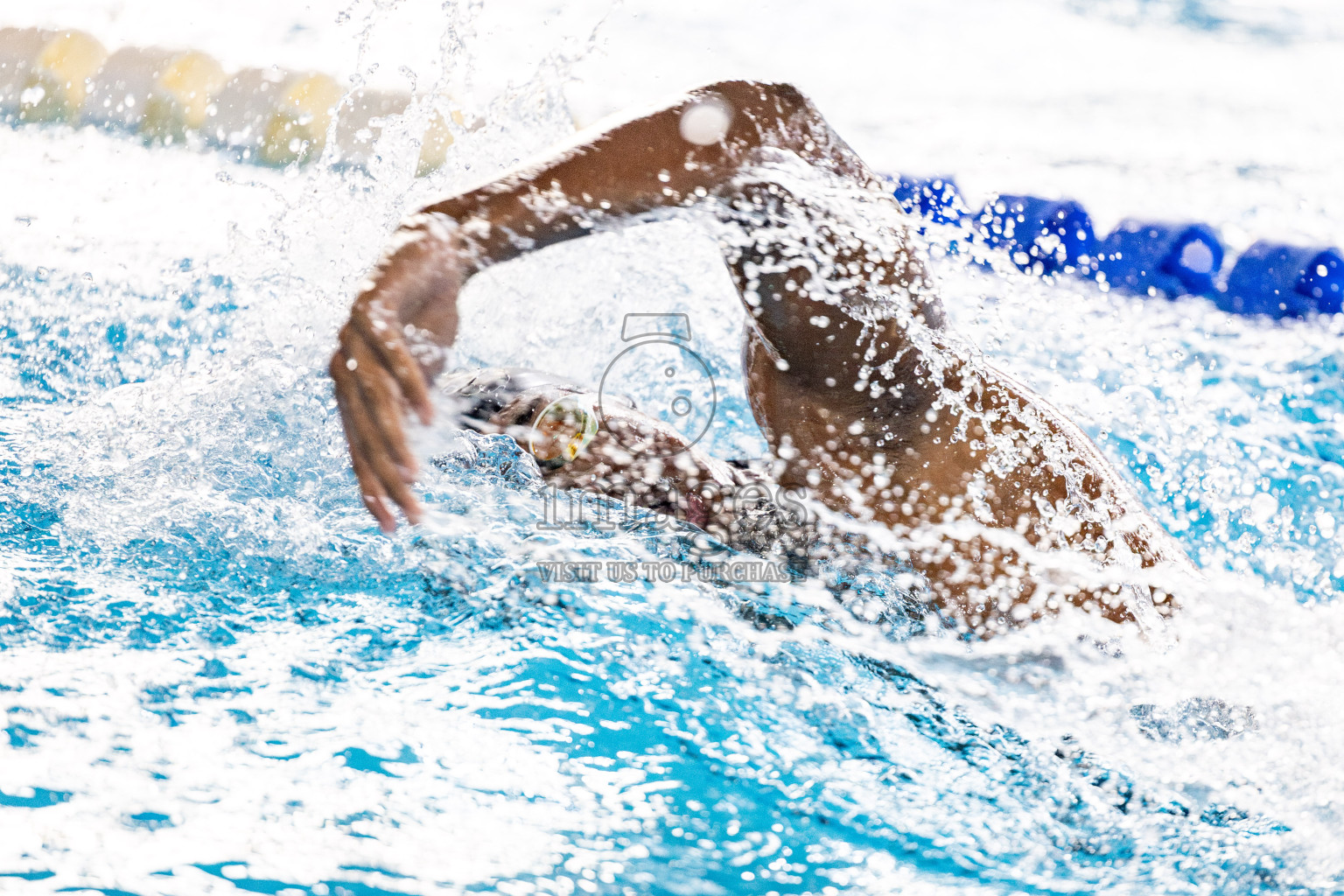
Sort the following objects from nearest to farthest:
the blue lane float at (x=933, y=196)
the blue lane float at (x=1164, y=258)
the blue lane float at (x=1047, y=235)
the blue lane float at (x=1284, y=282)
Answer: the blue lane float at (x=1284, y=282) → the blue lane float at (x=1164, y=258) → the blue lane float at (x=1047, y=235) → the blue lane float at (x=933, y=196)

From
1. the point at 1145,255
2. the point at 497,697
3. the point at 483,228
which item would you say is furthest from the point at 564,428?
the point at 1145,255

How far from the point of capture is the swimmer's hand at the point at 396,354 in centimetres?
91

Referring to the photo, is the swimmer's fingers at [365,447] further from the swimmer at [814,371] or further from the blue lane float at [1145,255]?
the blue lane float at [1145,255]

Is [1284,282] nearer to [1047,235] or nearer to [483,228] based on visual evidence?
[1047,235]

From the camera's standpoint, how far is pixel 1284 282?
14.1 ft

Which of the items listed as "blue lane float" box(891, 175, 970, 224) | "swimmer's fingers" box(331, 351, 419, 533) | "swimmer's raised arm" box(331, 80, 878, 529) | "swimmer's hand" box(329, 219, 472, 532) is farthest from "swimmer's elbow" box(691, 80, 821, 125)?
"blue lane float" box(891, 175, 970, 224)

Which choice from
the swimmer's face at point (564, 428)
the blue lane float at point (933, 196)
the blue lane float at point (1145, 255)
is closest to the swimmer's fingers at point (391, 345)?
the swimmer's face at point (564, 428)

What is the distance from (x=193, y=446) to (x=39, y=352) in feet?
4.48

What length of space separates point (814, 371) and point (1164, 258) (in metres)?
3.94

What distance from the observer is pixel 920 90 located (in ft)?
18.7

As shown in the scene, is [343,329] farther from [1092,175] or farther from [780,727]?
[1092,175]

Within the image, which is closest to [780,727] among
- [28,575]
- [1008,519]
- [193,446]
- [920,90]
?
[1008,519]

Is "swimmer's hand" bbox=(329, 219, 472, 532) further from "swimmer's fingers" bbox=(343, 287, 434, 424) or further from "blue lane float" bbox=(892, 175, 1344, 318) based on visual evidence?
"blue lane float" bbox=(892, 175, 1344, 318)

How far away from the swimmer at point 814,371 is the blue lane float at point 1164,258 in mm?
3509
